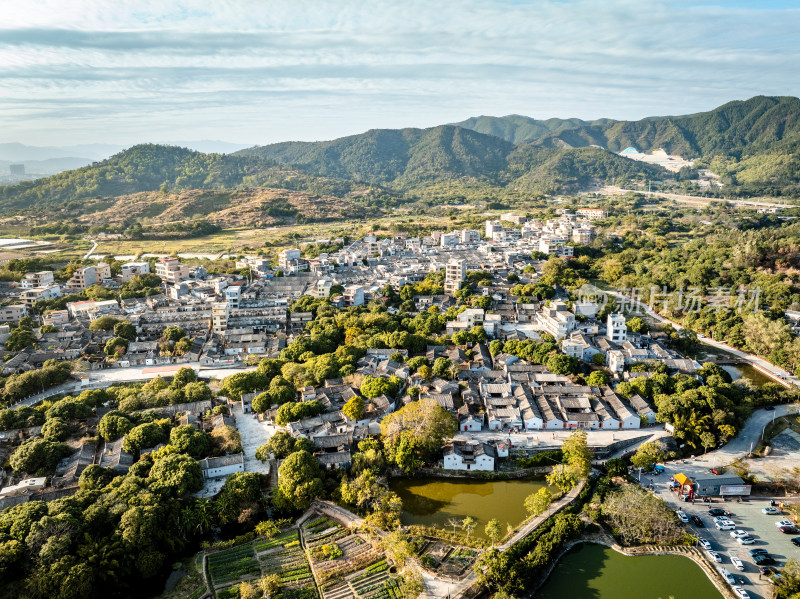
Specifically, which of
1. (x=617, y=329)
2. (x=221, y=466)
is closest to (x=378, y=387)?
(x=221, y=466)

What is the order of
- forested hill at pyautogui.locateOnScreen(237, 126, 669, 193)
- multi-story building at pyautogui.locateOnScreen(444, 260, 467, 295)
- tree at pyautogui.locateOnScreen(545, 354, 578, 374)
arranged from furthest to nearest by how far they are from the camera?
forested hill at pyautogui.locateOnScreen(237, 126, 669, 193) → multi-story building at pyautogui.locateOnScreen(444, 260, 467, 295) → tree at pyautogui.locateOnScreen(545, 354, 578, 374)

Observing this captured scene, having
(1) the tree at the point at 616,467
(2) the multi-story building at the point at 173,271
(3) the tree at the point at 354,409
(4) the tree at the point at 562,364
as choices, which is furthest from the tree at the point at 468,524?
(2) the multi-story building at the point at 173,271

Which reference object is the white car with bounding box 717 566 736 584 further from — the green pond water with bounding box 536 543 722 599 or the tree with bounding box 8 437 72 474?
the tree with bounding box 8 437 72 474

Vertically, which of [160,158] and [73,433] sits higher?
[160,158]

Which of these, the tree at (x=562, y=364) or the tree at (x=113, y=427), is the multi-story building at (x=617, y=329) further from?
the tree at (x=113, y=427)

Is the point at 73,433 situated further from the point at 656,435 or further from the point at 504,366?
the point at 656,435

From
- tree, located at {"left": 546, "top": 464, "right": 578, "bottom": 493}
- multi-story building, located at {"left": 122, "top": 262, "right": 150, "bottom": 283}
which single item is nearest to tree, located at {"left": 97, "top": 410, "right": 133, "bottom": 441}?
tree, located at {"left": 546, "top": 464, "right": 578, "bottom": 493}

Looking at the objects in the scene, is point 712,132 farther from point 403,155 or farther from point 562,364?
point 562,364

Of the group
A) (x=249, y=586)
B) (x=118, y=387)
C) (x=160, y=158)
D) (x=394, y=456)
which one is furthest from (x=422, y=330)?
(x=160, y=158)
